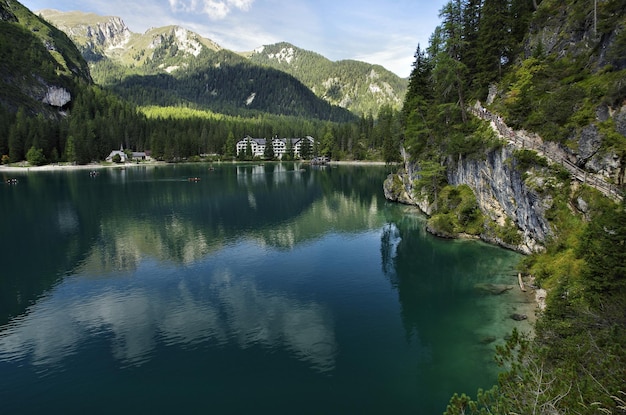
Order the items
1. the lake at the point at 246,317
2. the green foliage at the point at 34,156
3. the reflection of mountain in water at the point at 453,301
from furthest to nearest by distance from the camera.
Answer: the green foliage at the point at 34,156, the reflection of mountain in water at the point at 453,301, the lake at the point at 246,317

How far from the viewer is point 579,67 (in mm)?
40062

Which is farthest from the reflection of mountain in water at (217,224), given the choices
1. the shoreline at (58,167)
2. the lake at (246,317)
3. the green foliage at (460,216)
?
the shoreline at (58,167)

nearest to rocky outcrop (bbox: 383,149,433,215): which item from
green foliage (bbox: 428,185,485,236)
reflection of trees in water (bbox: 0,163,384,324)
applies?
reflection of trees in water (bbox: 0,163,384,324)

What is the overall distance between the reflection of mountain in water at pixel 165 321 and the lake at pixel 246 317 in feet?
0.49

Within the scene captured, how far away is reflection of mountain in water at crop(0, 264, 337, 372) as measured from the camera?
85.0 feet

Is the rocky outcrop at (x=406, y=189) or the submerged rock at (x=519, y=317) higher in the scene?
the rocky outcrop at (x=406, y=189)

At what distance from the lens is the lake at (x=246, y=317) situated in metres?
21.3

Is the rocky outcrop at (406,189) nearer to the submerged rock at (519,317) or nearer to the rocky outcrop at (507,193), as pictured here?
the rocky outcrop at (507,193)

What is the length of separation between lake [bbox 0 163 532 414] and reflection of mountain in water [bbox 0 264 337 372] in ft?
0.49

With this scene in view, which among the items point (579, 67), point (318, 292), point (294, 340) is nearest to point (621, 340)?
point (294, 340)

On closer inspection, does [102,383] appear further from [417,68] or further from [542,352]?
[417,68]

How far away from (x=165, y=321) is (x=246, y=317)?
21.4ft

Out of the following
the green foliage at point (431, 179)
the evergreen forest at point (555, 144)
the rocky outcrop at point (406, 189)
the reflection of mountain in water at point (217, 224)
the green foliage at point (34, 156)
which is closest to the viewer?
the evergreen forest at point (555, 144)

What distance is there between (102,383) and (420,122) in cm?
6201
